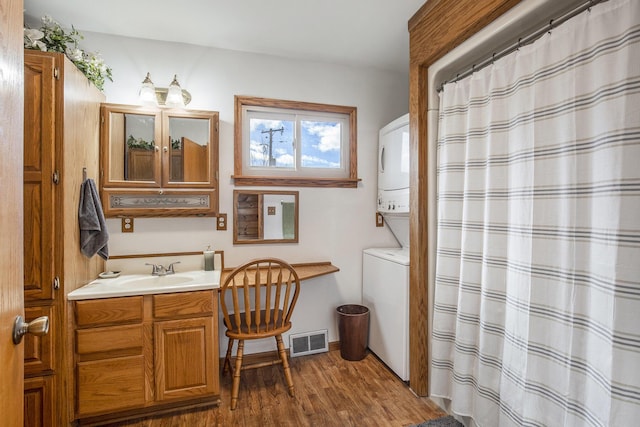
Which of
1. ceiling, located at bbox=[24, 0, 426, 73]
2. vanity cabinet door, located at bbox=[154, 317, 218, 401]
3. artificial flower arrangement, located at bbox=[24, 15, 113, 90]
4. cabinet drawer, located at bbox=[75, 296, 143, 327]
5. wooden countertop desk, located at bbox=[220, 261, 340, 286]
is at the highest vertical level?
ceiling, located at bbox=[24, 0, 426, 73]

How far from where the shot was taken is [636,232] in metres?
1.01

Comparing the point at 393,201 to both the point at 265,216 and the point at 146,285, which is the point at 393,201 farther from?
the point at 146,285

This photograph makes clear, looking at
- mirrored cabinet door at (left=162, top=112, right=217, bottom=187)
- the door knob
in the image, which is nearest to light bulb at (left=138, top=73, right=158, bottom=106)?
Result: mirrored cabinet door at (left=162, top=112, right=217, bottom=187)

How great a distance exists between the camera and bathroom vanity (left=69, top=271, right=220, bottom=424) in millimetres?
1781

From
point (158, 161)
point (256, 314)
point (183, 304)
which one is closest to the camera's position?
point (183, 304)

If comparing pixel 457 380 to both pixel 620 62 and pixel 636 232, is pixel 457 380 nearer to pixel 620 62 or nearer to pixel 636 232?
pixel 636 232

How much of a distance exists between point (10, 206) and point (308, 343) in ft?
7.72

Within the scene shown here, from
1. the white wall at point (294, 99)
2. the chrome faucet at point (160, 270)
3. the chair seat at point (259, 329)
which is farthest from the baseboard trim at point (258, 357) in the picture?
the chrome faucet at point (160, 270)

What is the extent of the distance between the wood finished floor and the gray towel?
3.60ft

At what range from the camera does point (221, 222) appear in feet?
8.25

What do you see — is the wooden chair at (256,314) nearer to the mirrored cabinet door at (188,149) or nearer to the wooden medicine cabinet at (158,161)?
the wooden medicine cabinet at (158,161)

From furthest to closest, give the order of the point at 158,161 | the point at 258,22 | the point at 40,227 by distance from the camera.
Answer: the point at 158,161
the point at 258,22
the point at 40,227

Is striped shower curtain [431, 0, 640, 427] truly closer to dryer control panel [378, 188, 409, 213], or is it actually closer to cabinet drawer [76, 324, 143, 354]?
dryer control panel [378, 188, 409, 213]

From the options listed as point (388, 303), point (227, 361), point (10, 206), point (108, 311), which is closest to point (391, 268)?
point (388, 303)
